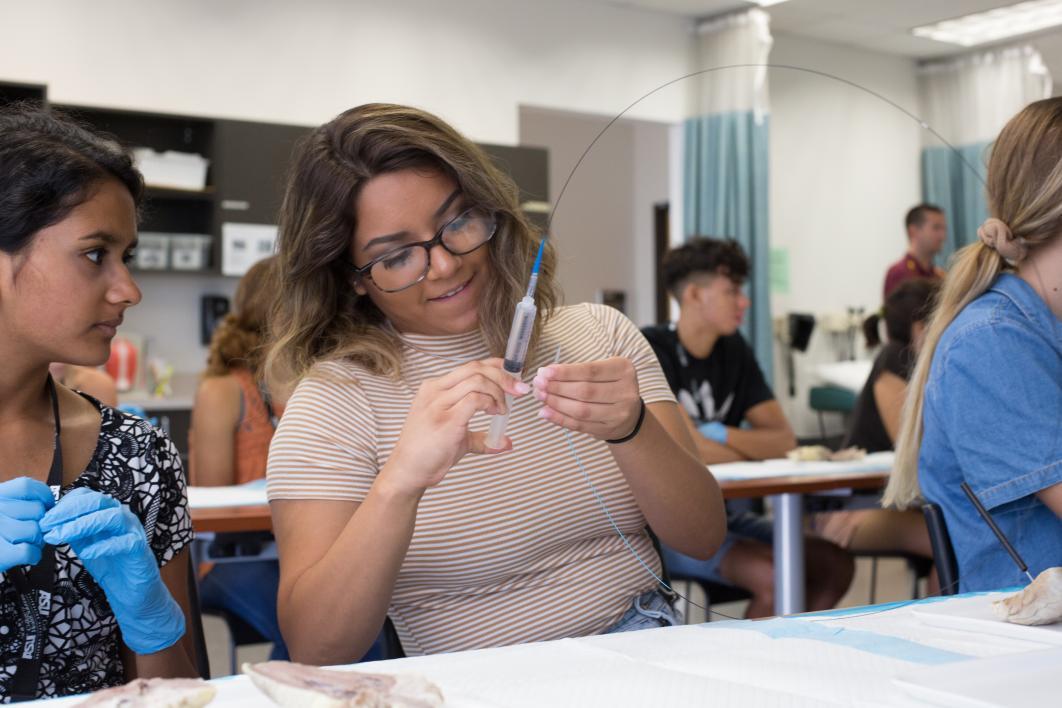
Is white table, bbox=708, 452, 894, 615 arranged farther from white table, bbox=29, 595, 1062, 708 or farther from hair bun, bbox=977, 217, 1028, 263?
white table, bbox=29, 595, 1062, 708

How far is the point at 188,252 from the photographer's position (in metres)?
4.23

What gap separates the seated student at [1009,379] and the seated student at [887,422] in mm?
1255

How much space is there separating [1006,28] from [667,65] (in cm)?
207

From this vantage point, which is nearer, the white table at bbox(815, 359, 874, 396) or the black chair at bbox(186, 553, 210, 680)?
the black chair at bbox(186, 553, 210, 680)

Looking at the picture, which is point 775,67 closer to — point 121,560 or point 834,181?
point 121,560

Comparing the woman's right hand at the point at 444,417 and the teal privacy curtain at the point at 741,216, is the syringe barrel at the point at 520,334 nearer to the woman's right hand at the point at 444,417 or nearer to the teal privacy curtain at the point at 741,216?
the woman's right hand at the point at 444,417

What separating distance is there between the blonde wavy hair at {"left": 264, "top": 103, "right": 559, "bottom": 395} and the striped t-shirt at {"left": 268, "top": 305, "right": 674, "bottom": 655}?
2.2 inches

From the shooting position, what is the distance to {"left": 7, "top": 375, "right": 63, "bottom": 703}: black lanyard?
1060 mm

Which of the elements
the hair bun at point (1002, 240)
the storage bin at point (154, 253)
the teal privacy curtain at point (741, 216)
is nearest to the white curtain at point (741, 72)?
the hair bun at point (1002, 240)

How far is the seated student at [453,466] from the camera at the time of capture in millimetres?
1166

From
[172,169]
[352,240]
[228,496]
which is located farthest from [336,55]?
[352,240]

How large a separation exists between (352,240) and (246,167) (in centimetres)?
329

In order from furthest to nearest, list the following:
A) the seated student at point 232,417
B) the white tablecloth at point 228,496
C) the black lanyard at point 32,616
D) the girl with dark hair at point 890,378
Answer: the girl with dark hair at point 890,378 < the seated student at point 232,417 < the white tablecloth at point 228,496 < the black lanyard at point 32,616

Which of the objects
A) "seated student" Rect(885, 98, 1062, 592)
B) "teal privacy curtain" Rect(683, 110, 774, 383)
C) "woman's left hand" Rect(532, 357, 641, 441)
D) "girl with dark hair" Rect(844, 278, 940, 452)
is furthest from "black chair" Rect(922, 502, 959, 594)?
"teal privacy curtain" Rect(683, 110, 774, 383)
